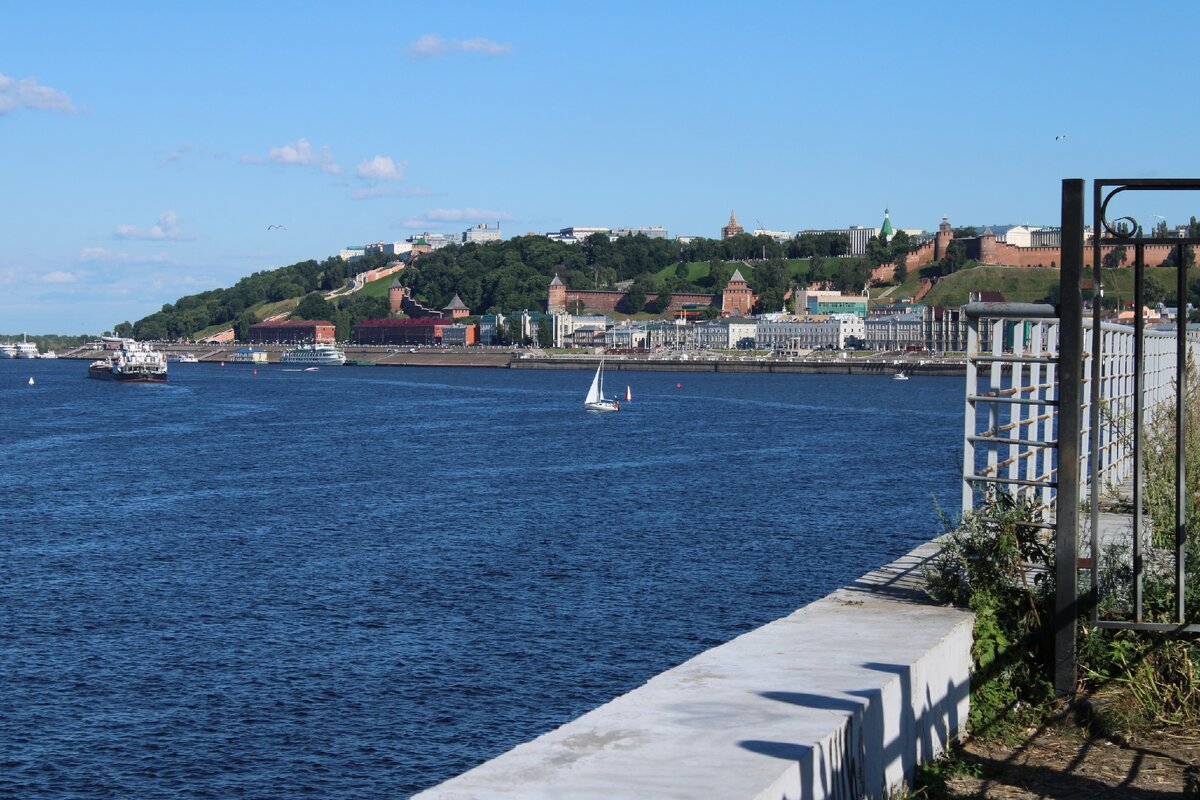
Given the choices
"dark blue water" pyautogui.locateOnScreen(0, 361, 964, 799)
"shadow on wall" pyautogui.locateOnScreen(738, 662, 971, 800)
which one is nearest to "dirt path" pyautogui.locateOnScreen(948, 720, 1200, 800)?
"shadow on wall" pyautogui.locateOnScreen(738, 662, 971, 800)

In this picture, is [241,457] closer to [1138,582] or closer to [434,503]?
[434,503]

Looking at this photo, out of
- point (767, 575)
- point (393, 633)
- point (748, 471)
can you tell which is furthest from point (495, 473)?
point (393, 633)

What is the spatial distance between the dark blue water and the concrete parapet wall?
20.2 feet

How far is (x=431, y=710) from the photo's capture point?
15.2 m

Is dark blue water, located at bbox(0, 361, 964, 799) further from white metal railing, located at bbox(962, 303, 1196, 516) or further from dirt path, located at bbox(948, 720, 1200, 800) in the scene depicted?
dirt path, located at bbox(948, 720, 1200, 800)

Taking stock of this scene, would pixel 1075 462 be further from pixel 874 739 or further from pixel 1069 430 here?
pixel 874 739

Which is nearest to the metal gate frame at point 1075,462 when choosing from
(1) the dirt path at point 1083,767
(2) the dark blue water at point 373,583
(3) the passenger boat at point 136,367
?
(1) the dirt path at point 1083,767

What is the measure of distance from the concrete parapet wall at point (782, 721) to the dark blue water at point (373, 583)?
6.14m

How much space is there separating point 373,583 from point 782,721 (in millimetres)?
17395

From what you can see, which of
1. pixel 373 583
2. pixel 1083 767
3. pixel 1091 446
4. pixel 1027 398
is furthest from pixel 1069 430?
pixel 373 583

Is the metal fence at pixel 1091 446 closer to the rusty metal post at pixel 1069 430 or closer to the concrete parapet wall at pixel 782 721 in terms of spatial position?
the rusty metal post at pixel 1069 430

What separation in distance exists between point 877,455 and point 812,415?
28524mm

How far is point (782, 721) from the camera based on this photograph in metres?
6.37

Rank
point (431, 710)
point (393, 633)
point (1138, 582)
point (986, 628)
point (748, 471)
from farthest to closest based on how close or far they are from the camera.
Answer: point (748, 471) → point (393, 633) → point (431, 710) → point (986, 628) → point (1138, 582)
